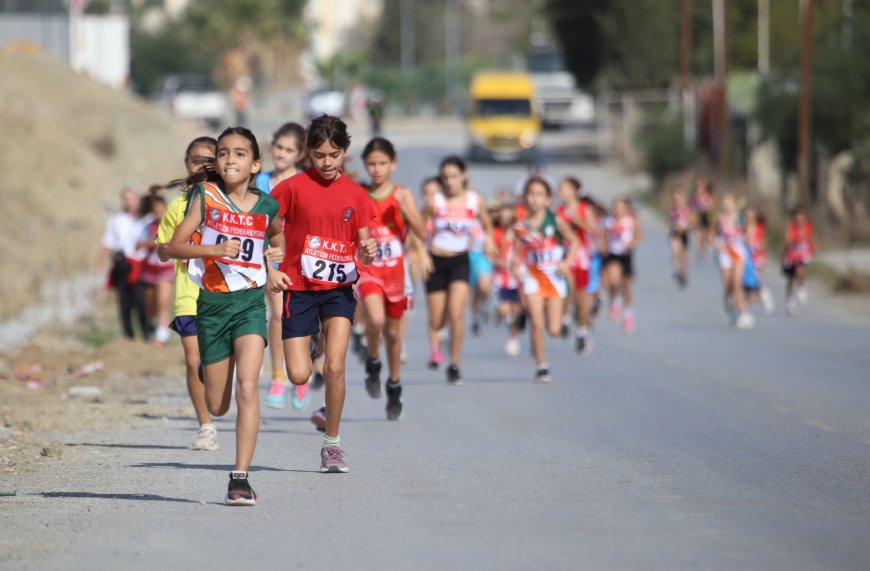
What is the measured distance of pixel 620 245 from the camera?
21.9m

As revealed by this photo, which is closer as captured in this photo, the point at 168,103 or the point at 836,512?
the point at 836,512

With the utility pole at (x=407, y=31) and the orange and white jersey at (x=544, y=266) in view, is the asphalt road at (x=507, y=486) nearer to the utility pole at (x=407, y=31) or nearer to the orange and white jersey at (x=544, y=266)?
the orange and white jersey at (x=544, y=266)

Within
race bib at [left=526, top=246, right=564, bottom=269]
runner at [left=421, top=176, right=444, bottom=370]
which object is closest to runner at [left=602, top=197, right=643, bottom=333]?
runner at [left=421, top=176, right=444, bottom=370]

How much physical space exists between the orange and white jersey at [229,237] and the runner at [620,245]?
1372 cm

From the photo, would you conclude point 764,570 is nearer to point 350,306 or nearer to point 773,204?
point 350,306

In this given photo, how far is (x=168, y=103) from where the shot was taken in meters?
63.7

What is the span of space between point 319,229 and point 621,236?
13127 mm

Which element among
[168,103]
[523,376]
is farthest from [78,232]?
[168,103]

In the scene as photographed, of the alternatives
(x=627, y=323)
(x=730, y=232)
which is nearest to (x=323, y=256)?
(x=627, y=323)

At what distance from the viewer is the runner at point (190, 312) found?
31.7ft

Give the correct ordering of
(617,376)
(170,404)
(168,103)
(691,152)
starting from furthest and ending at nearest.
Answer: (168,103) < (691,152) < (617,376) < (170,404)

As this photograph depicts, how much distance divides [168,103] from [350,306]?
183ft

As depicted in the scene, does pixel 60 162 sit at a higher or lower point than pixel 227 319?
higher

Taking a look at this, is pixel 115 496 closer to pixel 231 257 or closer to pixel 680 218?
pixel 231 257
